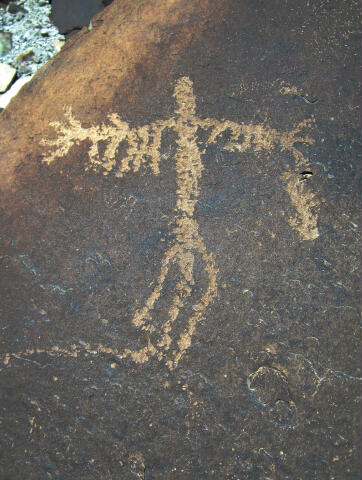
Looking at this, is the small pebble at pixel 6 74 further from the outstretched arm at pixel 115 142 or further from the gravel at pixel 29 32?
the outstretched arm at pixel 115 142

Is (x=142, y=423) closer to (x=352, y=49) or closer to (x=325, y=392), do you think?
(x=325, y=392)

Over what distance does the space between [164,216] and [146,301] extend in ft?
0.50

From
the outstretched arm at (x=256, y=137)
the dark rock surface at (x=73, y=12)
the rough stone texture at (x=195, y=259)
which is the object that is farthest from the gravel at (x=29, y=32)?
the outstretched arm at (x=256, y=137)

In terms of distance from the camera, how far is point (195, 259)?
72 cm

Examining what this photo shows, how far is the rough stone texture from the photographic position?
0.70 metres

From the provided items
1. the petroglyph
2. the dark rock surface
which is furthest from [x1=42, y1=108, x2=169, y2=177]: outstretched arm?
the dark rock surface

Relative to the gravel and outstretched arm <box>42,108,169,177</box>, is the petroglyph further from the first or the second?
the gravel

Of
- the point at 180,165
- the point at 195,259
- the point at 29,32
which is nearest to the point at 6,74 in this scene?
the point at 29,32

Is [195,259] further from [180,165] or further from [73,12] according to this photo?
[73,12]

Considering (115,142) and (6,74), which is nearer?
(115,142)

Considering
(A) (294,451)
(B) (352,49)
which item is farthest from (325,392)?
(B) (352,49)

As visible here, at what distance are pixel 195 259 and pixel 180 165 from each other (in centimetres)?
17

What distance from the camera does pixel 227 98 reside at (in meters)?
0.75

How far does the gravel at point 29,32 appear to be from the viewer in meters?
1.22
